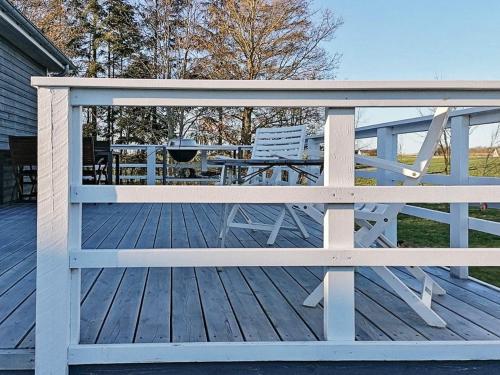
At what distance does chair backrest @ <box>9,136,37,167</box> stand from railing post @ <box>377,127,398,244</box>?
4375mm

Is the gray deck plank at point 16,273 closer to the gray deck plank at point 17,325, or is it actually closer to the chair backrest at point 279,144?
the gray deck plank at point 17,325

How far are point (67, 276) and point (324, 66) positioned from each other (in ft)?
40.5

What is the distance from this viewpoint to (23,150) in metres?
5.81

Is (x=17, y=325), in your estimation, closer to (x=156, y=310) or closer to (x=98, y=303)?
(x=98, y=303)

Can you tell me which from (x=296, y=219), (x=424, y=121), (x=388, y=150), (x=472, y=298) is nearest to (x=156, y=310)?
(x=472, y=298)

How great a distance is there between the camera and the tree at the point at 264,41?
12.3 m

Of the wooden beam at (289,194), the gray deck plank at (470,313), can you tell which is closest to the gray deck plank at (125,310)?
the wooden beam at (289,194)

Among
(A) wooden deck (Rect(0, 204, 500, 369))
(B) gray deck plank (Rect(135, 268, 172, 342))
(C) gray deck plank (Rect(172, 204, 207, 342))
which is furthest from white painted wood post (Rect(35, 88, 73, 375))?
(C) gray deck plank (Rect(172, 204, 207, 342))

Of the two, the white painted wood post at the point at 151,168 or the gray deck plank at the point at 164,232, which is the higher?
the white painted wood post at the point at 151,168

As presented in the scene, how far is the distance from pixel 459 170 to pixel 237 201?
1.39 m

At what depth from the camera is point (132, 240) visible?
333 cm

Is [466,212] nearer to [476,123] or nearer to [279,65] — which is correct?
[476,123]

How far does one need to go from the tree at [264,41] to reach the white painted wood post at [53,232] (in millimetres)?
11267

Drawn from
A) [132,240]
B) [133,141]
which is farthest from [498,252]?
[133,141]
